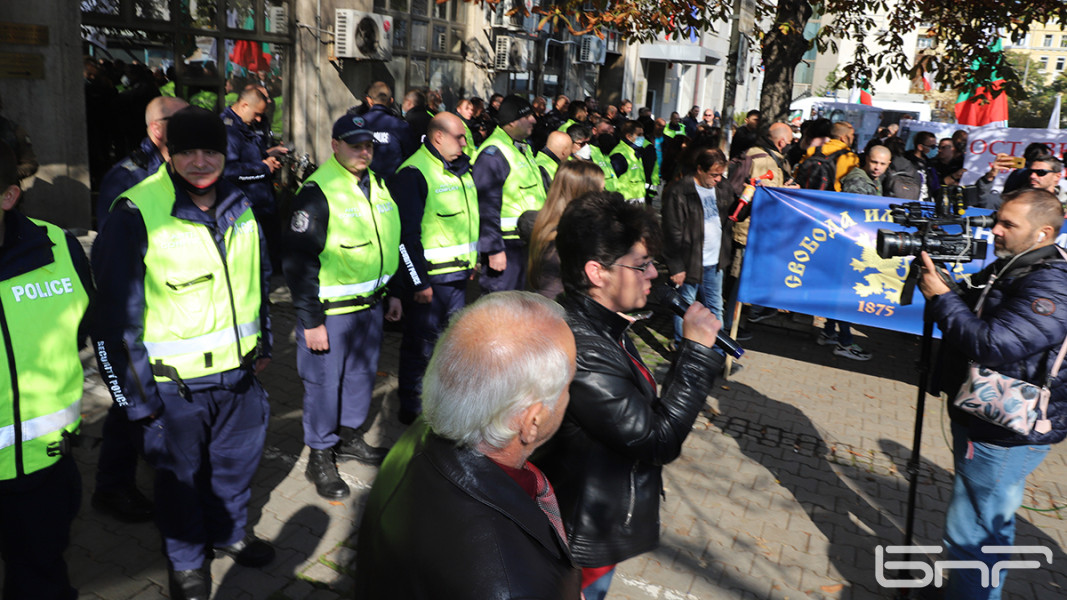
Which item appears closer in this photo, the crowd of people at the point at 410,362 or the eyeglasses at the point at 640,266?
the crowd of people at the point at 410,362

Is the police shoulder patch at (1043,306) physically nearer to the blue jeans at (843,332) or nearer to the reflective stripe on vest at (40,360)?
the reflective stripe on vest at (40,360)

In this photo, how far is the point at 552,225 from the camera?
183 inches

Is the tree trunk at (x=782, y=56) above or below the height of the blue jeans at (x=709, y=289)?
above

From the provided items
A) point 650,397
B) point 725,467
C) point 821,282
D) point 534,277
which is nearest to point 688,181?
point 821,282

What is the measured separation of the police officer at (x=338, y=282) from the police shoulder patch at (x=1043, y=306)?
10.4ft

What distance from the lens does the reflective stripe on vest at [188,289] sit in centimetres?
320

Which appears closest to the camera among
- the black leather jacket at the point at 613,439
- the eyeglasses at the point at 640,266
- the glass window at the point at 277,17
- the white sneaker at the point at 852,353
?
the black leather jacket at the point at 613,439

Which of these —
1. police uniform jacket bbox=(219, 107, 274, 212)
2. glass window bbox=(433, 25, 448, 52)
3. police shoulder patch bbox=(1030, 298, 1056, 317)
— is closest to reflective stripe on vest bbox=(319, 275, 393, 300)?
police uniform jacket bbox=(219, 107, 274, 212)

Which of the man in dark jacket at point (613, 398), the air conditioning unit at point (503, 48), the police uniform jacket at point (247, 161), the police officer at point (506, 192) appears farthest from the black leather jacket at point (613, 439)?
the air conditioning unit at point (503, 48)

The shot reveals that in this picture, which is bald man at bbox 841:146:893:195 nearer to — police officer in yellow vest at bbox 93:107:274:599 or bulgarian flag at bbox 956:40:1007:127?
police officer in yellow vest at bbox 93:107:274:599

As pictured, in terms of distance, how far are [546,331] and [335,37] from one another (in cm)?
1056

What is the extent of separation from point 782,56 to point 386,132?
217 inches

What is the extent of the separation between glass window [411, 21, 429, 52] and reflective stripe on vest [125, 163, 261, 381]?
453 inches

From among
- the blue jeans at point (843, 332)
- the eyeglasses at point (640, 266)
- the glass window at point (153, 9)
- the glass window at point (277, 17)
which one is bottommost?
the blue jeans at point (843, 332)
